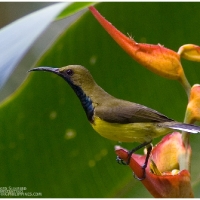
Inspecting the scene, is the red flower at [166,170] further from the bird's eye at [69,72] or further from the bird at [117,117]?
the bird's eye at [69,72]

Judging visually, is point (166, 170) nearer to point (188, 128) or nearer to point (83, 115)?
point (188, 128)

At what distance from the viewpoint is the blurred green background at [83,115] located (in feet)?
2.41

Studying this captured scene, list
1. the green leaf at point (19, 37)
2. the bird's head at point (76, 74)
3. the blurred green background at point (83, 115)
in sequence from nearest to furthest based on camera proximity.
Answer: the green leaf at point (19, 37) → the bird's head at point (76, 74) → the blurred green background at point (83, 115)

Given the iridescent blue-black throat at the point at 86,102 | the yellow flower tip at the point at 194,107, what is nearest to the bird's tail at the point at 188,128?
the yellow flower tip at the point at 194,107

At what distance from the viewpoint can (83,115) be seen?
78cm

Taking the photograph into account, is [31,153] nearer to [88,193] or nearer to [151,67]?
[88,193]

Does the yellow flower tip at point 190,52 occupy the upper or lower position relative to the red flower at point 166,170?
upper

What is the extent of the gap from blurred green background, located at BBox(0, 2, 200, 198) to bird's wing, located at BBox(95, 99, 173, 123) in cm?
13

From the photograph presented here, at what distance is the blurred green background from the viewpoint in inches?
28.9

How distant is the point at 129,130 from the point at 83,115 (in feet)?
0.61

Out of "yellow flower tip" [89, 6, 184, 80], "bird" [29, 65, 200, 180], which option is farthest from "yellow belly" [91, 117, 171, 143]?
"yellow flower tip" [89, 6, 184, 80]

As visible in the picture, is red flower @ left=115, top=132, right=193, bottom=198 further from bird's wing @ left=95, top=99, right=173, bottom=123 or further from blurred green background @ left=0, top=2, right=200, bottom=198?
blurred green background @ left=0, top=2, right=200, bottom=198

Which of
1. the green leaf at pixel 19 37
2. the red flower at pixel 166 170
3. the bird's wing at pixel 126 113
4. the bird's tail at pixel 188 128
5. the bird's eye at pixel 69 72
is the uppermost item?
the green leaf at pixel 19 37

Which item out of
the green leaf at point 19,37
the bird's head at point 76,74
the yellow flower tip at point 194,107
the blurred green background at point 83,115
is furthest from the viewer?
the blurred green background at point 83,115
